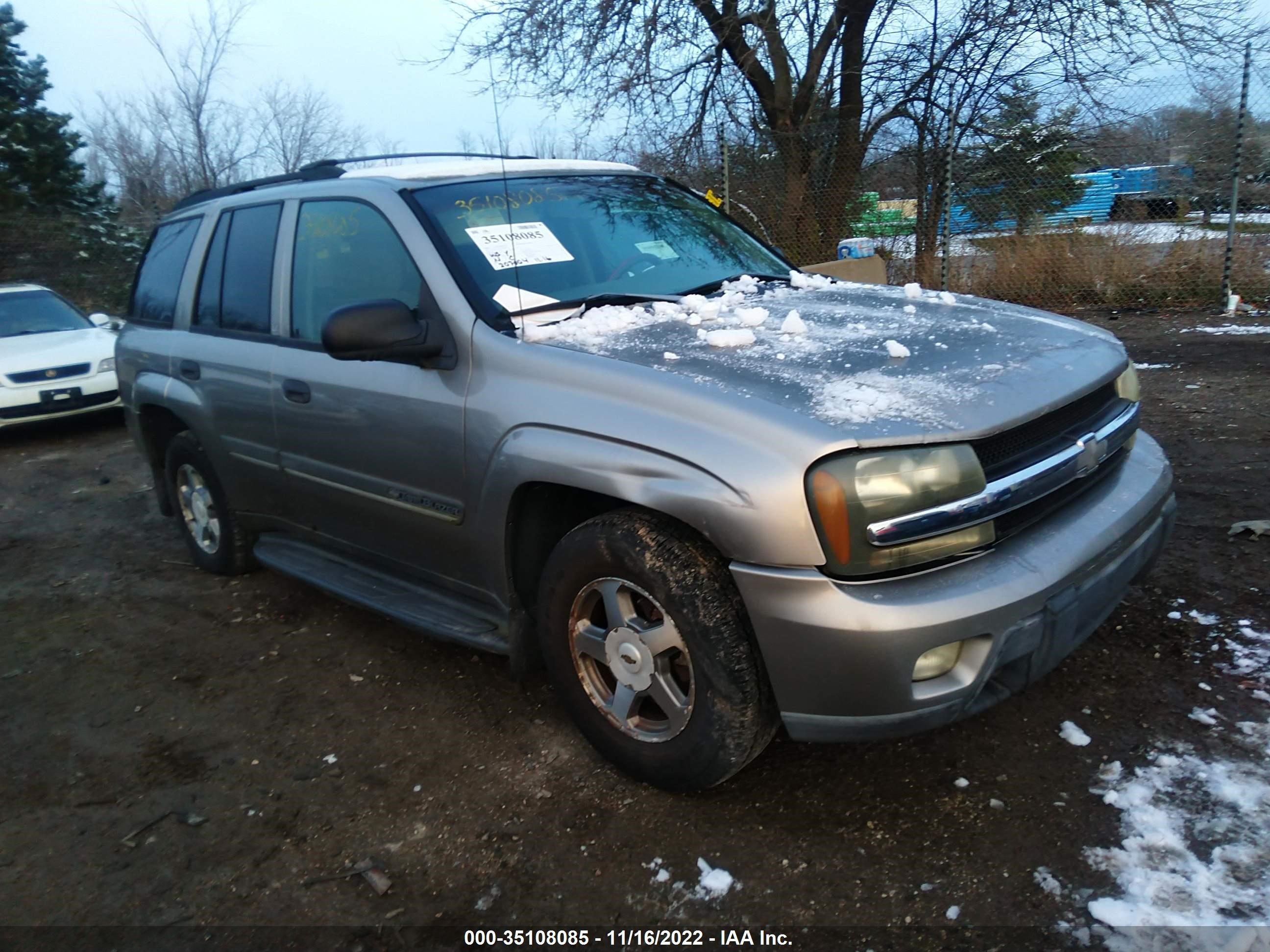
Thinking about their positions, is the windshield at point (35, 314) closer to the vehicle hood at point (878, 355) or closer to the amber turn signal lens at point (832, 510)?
the vehicle hood at point (878, 355)

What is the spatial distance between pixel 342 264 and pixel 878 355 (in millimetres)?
2042

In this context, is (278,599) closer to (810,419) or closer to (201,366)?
(201,366)

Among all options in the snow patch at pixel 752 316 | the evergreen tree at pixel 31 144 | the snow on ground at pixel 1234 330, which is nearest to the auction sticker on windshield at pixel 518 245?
the snow patch at pixel 752 316

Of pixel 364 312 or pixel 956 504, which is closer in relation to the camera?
pixel 956 504

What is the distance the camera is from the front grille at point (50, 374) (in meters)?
8.28

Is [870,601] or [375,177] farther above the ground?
[375,177]

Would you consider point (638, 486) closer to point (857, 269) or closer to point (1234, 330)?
point (857, 269)

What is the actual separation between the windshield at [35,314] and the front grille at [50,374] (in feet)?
3.02

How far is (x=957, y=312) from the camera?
3113 mm

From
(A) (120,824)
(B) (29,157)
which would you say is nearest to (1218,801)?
(A) (120,824)

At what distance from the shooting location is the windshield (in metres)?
9.16

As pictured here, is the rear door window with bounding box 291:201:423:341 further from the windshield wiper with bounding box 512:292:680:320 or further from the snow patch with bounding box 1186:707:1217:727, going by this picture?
the snow patch with bounding box 1186:707:1217:727

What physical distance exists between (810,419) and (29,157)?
2151 cm

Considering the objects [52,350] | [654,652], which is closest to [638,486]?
[654,652]
